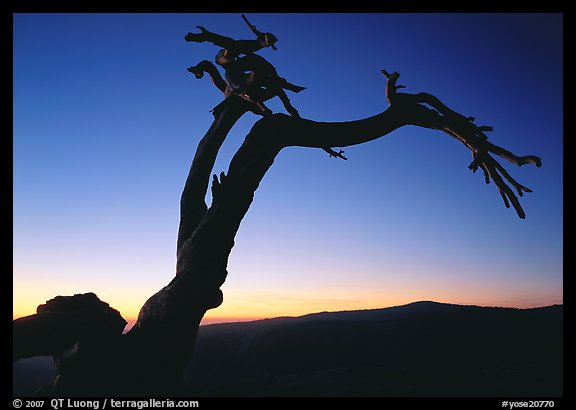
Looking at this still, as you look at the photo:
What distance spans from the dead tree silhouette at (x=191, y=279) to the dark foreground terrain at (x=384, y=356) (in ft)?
2.98

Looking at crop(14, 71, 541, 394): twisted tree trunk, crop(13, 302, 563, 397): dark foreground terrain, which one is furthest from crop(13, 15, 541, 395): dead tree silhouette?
crop(13, 302, 563, 397): dark foreground terrain

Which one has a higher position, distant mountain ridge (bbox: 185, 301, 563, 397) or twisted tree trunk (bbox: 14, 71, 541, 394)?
twisted tree trunk (bbox: 14, 71, 541, 394)

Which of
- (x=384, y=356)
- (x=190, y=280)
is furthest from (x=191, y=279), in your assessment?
(x=384, y=356)

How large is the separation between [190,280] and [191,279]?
2cm

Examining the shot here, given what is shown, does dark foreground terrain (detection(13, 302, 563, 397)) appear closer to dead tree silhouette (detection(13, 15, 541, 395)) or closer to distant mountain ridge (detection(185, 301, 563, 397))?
distant mountain ridge (detection(185, 301, 563, 397))

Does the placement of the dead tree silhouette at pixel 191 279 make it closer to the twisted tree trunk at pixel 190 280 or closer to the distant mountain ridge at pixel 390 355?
the twisted tree trunk at pixel 190 280

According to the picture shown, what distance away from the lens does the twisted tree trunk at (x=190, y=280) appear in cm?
708

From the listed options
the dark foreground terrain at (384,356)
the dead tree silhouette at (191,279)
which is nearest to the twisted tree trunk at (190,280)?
the dead tree silhouette at (191,279)

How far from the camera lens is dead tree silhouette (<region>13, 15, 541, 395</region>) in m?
7.09

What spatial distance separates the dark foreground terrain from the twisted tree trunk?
860 mm

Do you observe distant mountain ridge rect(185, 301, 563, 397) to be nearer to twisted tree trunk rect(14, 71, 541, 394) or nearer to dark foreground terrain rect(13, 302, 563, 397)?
dark foreground terrain rect(13, 302, 563, 397)

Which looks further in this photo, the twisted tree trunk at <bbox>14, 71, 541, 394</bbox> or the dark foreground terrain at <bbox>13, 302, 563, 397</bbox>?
the dark foreground terrain at <bbox>13, 302, 563, 397</bbox>
